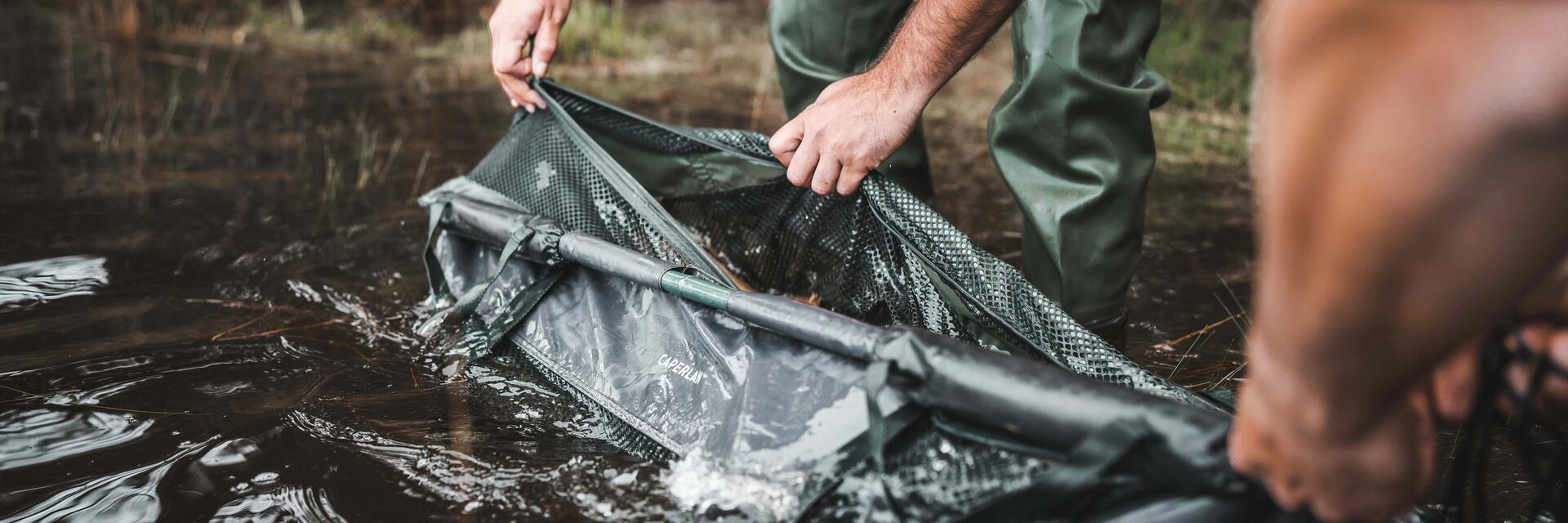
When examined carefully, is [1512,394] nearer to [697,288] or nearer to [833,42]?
[697,288]

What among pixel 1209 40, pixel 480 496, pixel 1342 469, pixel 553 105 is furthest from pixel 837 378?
pixel 1209 40

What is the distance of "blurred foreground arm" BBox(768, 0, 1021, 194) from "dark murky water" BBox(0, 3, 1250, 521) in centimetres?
59

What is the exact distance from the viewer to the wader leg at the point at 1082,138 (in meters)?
1.84

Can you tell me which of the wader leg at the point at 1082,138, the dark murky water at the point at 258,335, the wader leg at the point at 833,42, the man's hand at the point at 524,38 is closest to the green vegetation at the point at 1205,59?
the dark murky water at the point at 258,335

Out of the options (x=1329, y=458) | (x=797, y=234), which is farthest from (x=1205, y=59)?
(x=1329, y=458)

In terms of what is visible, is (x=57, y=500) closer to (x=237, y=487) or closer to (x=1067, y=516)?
(x=237, y=487)

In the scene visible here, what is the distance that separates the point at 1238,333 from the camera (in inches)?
84.4

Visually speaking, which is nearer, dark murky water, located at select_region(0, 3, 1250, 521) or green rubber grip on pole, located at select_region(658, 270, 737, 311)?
dark murky water, located at select_region(0, 3, 1250, 521)

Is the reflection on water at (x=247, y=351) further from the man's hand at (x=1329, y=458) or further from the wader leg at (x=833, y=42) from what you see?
the wader leg at (x=833, y=42)

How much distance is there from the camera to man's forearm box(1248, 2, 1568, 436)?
70 centimetres

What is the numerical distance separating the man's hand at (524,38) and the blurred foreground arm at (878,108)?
0.62 m

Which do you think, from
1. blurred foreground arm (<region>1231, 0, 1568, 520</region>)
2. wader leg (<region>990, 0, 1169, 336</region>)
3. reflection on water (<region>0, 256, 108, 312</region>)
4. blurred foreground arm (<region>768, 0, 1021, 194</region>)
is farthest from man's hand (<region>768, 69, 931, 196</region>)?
reflection on water (<region>0, 256, 108, 312</region>)

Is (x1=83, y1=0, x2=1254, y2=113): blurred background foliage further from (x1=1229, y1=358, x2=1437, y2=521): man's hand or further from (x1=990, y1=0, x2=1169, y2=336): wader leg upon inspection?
(x1=1229, y1=358, x2=1437, y2=521): man's hand

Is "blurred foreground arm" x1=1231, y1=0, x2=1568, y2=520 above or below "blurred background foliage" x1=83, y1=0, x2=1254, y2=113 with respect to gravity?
above
